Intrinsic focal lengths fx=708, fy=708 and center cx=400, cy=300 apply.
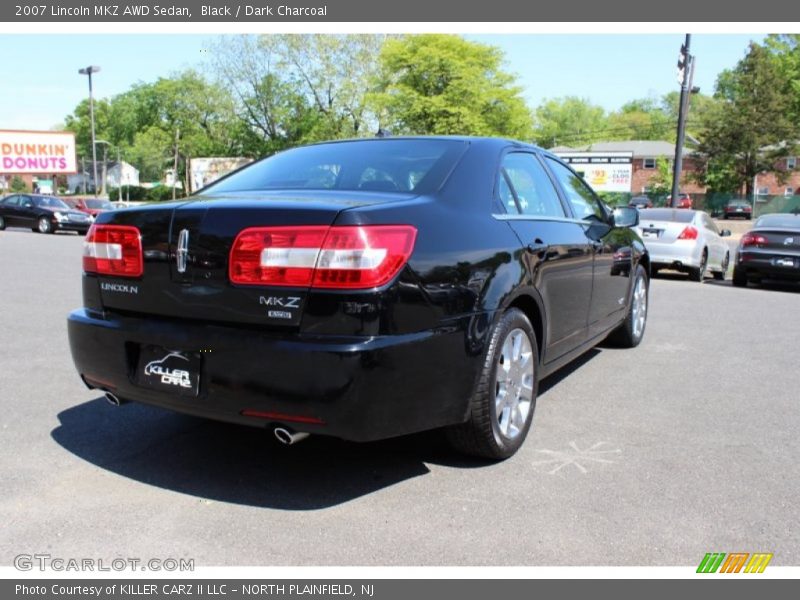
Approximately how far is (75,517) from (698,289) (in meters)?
10.3

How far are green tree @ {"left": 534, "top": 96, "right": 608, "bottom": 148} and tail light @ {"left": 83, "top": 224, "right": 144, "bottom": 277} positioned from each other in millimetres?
108962

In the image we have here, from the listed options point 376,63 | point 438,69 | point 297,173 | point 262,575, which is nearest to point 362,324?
point 262,575

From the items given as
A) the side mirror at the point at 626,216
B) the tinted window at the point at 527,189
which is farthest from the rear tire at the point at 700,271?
the tinted window at the point at 527,189

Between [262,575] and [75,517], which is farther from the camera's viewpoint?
[75,517]

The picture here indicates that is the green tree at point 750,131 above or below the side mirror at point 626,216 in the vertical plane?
above

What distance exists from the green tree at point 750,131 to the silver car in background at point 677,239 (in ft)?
162

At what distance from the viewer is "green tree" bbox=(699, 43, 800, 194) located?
184 ft

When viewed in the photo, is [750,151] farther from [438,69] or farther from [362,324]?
[362,324]

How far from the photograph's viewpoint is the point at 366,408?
Result: 2777mm

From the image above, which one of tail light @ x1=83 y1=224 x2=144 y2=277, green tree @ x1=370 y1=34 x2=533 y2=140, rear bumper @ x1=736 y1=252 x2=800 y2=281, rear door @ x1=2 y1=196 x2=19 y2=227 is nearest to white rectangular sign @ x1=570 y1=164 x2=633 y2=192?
green tree @ x1=370 y1=34 x2=533 y2=140

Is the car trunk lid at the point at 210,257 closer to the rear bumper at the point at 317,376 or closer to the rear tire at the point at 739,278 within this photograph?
the rear bumper at the point at 317,376

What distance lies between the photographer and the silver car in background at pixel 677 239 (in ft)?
41.0

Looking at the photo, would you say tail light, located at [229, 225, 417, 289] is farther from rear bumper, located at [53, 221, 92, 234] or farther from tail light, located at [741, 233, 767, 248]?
rear bumper, located at [53, 221, 92, 234]

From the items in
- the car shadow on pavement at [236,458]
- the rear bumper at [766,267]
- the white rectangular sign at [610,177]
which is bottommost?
the car shadow on pavement at [236,458]
